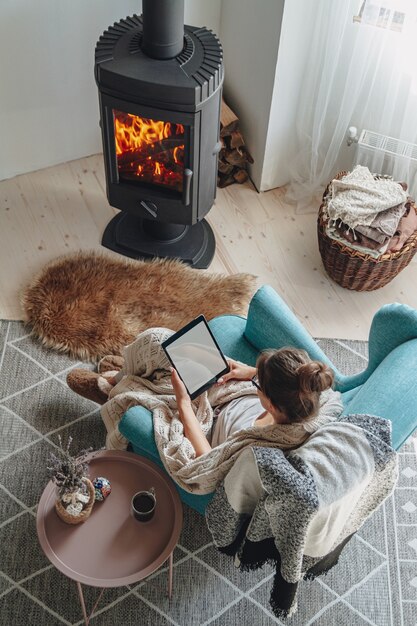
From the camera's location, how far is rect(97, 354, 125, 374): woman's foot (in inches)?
103

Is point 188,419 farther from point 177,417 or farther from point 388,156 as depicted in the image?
point 388,156

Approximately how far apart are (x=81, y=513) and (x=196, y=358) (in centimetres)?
55

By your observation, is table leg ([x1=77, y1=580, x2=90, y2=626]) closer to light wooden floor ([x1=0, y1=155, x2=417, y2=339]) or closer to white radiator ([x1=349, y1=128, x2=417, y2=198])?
light wooden floor ([x1=0, y1=155, x2=417, y2=339])

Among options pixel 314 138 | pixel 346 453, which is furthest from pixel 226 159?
pixel 346 453

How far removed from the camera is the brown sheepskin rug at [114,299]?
2.75 m

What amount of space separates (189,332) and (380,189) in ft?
4.16

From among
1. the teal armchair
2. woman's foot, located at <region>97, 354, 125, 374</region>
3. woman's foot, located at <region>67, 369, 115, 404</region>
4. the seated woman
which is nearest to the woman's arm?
the seated woman


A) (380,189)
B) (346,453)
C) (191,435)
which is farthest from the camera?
(380,189)

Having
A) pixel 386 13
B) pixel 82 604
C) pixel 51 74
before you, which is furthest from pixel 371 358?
pixel 51 74

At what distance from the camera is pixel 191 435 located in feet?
6.42

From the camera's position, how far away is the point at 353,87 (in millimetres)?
2932

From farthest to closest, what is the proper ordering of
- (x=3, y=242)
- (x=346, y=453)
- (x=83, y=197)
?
(x=83, y=197)
(x=3, y=242)
(x=346, y=453)

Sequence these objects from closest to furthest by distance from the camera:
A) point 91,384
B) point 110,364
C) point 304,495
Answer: point 304,495, point 91,384, point 110,364

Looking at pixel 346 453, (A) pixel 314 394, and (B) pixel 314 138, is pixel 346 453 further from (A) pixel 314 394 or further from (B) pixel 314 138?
(B) pixel 314 138
